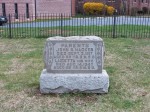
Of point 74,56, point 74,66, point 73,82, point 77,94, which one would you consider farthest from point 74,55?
point 77,94

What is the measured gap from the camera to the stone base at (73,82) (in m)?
5.61

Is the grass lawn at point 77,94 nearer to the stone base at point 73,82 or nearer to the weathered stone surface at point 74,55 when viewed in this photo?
the stone base at point 73,82

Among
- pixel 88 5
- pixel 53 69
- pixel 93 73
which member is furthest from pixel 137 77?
pixel 88 5

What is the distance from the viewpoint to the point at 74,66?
569 cm

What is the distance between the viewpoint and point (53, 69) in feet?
18.6

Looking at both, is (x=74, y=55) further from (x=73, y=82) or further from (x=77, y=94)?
(x=77, y=94)

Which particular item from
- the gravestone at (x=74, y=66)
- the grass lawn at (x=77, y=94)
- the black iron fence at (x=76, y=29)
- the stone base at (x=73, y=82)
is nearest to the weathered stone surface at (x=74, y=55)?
the gravestone at (x=74, y=66)

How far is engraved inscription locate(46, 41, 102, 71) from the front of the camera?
5605 millimetres

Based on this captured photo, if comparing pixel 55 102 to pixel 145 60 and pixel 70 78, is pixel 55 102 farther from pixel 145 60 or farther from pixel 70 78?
pixel 145 60

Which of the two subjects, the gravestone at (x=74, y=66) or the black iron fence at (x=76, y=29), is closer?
the gravestone at (x=74, y=66)

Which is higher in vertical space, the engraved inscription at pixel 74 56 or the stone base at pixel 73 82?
the engraved inscription at pixel 74 56

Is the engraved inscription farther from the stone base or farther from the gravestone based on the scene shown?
the stone base

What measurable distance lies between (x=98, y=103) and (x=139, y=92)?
38.7 inches

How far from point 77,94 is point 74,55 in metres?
0.73
